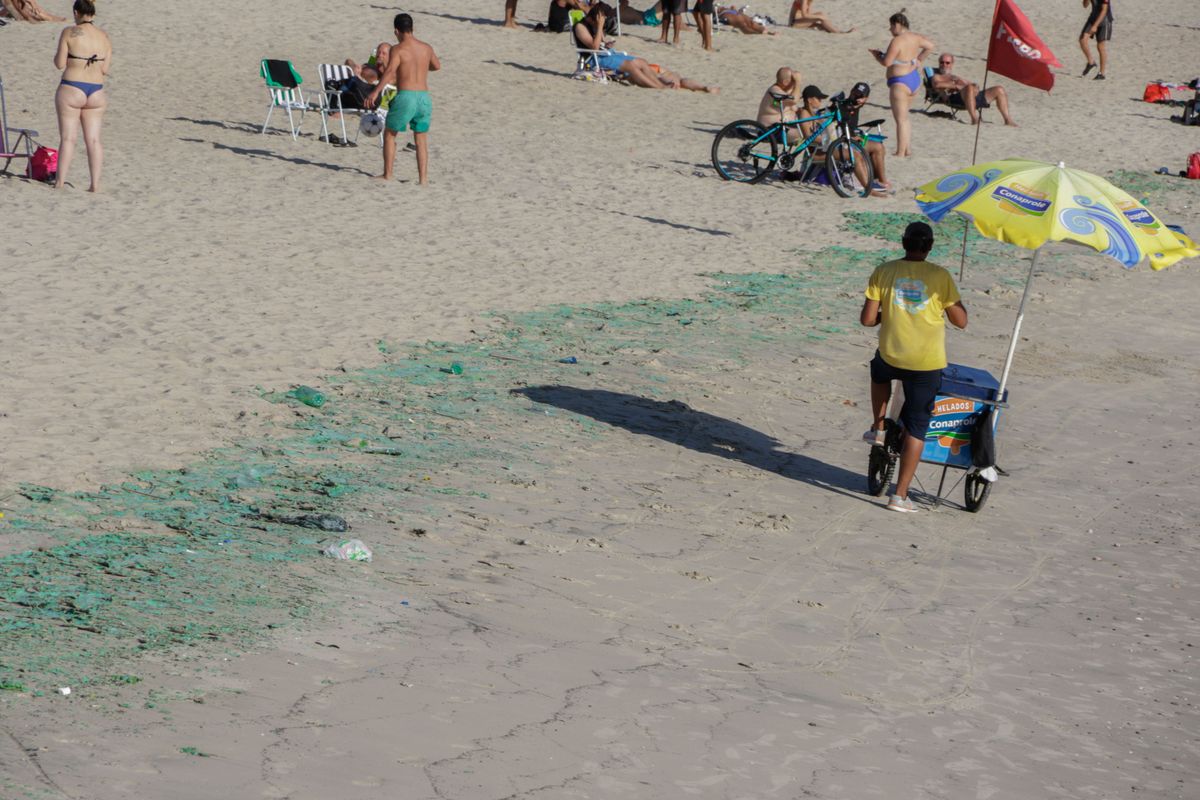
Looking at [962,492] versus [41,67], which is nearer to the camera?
[962,492]

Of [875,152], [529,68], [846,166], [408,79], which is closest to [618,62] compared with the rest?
[529,68]

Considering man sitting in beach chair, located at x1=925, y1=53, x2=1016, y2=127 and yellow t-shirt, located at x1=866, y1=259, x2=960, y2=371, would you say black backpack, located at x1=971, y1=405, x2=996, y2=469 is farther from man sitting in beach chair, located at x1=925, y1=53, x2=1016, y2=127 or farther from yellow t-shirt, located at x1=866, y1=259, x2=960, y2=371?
man sitting in beach chair, located at x1=925, y1=53, x2=1016, y2=127

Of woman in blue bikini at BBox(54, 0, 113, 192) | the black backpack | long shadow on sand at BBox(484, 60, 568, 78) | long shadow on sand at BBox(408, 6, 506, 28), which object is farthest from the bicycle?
the black backpack

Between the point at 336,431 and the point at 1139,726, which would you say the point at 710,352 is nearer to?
the point at 336,431

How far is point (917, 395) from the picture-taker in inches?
292

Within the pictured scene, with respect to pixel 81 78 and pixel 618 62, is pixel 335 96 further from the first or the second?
pixel 618 62

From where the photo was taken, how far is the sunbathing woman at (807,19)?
2520cm

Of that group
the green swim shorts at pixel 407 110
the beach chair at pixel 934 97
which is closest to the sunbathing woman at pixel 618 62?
the beach chair at pixel 934 97

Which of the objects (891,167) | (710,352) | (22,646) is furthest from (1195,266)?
(22,646)

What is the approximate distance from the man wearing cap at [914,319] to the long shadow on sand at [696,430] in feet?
2.22

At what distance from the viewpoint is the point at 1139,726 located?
5344mm

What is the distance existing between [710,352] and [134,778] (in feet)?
22.1

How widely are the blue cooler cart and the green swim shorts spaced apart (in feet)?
24.8

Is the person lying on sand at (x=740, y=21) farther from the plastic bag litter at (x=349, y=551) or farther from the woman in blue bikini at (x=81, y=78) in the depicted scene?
the plastic bag litter at (x=349, y=551)
